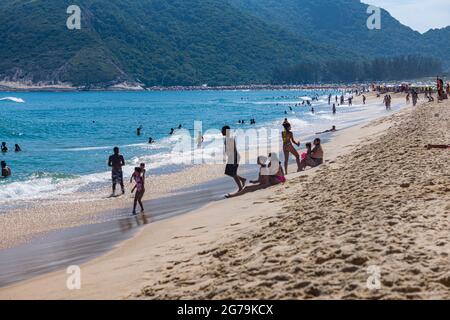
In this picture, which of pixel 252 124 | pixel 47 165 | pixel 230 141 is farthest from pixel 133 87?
pixel 230 141

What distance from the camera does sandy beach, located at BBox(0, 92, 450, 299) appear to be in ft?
16.9

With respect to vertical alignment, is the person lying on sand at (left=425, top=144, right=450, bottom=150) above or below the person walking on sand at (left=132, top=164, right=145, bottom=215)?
above

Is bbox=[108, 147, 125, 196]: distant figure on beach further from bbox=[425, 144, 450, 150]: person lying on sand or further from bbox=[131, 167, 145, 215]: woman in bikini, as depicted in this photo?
bbox=[425, 144, 450, 150]: person lying on sand

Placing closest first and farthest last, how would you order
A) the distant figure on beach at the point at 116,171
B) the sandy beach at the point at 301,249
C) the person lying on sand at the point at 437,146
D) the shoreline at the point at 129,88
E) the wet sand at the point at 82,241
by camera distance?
the sandy beach at the point at 301,249, the wet sand at the point at 82,241, the person lying on sand at the point at 437,146, the distant figure on beach at the point at 116,171, the shoreline at the point at 129,88

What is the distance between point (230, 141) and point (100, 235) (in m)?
3.75

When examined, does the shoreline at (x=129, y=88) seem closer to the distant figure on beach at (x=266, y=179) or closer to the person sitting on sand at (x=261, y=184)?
the distant figure on beach at (x=266, y=179)

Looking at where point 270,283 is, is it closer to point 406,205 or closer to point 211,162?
point 406,205

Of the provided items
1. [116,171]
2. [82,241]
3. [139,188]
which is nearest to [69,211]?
[139,188]

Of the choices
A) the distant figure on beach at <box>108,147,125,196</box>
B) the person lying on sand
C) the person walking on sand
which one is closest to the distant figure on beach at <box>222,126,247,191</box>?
the person walking on sand

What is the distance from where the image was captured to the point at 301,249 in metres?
6.19

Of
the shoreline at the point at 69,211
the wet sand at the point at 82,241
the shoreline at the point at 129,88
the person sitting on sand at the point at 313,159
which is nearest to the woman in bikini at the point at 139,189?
the wet sand at the point at 82,241

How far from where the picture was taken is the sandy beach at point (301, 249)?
514 centimetres

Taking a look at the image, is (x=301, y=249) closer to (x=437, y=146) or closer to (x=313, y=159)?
(x=437, y=146)
